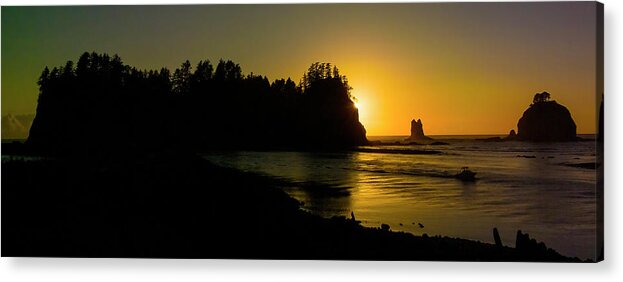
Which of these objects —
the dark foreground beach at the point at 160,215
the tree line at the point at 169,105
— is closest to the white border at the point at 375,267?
the dark foreground beach at the point at 160,215

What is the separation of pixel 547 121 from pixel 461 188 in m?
0.47

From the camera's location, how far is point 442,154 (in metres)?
3.48

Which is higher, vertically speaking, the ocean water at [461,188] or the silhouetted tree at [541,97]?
the silhouetted tree at [541,97]

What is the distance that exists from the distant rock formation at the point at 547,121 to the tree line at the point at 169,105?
74cm

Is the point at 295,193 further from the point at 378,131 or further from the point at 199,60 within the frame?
the point at 199,60

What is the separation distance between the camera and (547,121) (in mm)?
3381

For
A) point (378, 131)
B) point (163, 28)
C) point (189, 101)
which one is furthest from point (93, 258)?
point (378, 131)

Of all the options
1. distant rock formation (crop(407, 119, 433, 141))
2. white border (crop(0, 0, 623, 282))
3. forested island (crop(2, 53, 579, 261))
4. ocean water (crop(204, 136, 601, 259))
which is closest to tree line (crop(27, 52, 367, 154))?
forested island (crop(2, 53, 579, 261))

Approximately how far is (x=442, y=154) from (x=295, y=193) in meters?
0.69

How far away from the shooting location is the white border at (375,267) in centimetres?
337

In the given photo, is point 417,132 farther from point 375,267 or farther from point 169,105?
point 169,105

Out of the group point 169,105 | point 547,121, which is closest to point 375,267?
point 547,121

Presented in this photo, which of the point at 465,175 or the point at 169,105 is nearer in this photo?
the point at 465,175

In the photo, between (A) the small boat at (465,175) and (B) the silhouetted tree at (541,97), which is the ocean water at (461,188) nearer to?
(A) the small boat at (465,175)
